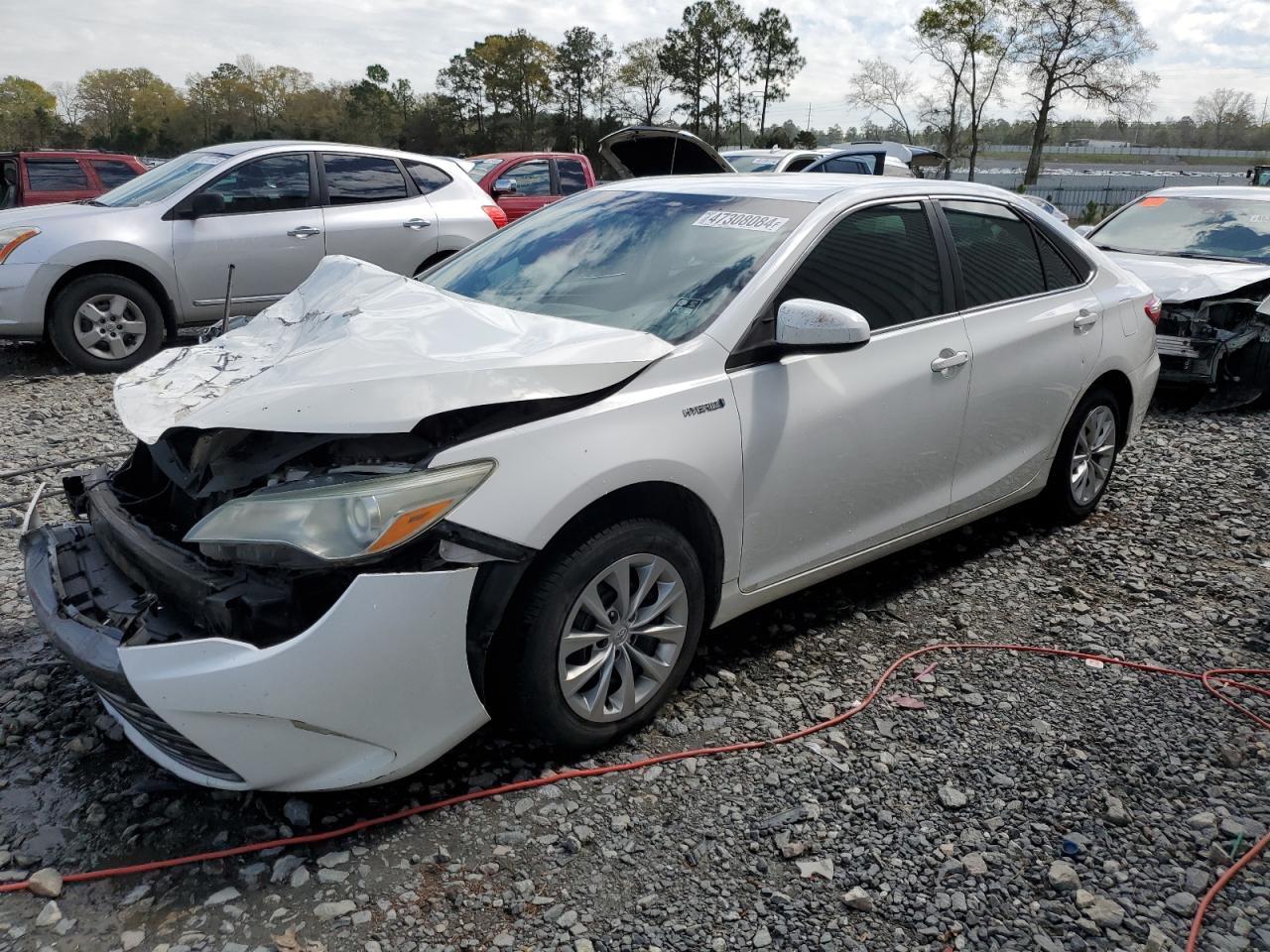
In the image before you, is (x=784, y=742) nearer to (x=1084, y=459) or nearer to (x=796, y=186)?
(x=796, y=186)

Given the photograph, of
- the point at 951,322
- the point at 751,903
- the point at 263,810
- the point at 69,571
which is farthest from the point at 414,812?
the point at 951,322

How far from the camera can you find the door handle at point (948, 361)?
144 inches

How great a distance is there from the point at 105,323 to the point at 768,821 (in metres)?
6.83

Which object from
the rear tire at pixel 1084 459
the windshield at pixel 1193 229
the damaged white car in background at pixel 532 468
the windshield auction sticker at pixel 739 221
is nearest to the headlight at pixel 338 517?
the damaged white car in background at pixel 532 468

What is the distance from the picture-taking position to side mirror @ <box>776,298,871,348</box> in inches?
119

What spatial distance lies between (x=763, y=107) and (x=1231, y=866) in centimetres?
5535

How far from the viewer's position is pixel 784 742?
121 inches

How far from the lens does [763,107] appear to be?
53.6m

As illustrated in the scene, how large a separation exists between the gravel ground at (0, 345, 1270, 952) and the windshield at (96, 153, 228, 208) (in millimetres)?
4908

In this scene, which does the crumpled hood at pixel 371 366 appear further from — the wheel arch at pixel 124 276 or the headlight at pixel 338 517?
the wheel arch at pixel 124 276

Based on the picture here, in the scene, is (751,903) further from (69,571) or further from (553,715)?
(69,571)

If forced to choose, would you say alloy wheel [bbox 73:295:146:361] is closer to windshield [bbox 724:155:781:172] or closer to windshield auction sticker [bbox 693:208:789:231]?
windshield auction sticker [bbox 693:208:789:231]

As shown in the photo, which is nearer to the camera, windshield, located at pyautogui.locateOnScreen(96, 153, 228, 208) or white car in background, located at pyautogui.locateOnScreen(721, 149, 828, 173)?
windshield, located at pyautogui.locateOnScreen(96, 153, 228, 208)

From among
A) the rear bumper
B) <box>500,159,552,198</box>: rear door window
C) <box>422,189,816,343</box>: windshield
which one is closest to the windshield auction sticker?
<box>422,189,816,343</box>: windshield
